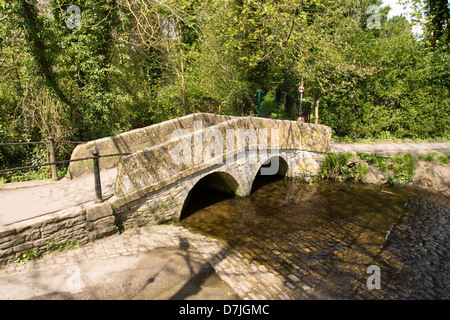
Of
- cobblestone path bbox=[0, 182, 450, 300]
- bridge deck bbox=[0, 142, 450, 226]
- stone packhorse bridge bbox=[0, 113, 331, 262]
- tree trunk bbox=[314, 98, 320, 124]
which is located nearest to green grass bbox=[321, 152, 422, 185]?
stone packhorse bridge bbox=[0, 113, 331, 262]

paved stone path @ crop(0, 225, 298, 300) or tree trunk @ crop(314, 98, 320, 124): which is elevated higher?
tree trunk @ crop(314, 98, 320, 124)

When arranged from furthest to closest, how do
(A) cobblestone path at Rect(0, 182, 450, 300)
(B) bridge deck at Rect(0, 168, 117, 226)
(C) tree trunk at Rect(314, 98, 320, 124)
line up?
(C) tree trunk at Rect(314, 98, 320, 124) → (B) bridge deck at Rect(0, 168, 117, 226) → (A) cobblestone path at Rect(0, 182, 450, 300)

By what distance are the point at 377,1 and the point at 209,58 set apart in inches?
880

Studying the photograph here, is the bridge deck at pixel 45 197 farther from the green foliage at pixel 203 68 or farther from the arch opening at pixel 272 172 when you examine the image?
the arch opening at pixel 272 172

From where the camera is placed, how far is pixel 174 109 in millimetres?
13070

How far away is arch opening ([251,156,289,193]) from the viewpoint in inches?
419

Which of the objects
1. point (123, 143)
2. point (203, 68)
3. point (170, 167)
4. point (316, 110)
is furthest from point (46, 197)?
point (316, 110)

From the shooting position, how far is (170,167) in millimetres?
6125

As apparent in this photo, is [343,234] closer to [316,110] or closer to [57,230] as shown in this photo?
[57,230]

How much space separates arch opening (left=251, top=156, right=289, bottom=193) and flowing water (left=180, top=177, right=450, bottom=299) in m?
1.09

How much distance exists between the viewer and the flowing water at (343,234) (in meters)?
4.65

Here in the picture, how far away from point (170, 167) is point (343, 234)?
14.0ft

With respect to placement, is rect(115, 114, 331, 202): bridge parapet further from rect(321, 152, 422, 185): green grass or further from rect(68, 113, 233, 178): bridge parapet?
rect(321, 152, 422, 185): green grass
